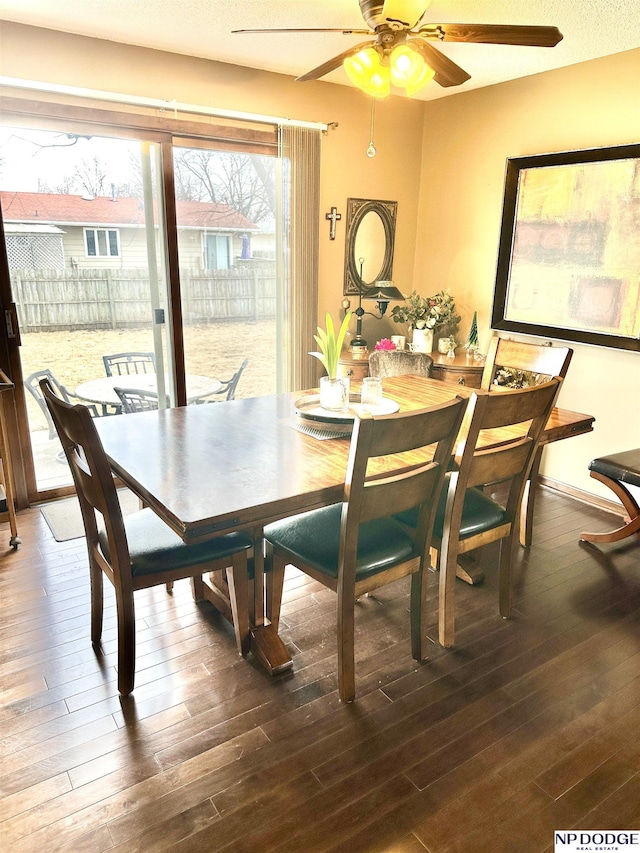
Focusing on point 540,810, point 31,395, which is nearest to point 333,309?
point 31,395

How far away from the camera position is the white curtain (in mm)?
3771

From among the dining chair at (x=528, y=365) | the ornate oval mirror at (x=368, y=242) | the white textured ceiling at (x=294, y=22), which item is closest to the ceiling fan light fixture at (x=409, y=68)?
the white textured ceiling at (x=294, y=22)

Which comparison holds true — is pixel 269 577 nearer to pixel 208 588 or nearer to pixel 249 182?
pixel 208 588

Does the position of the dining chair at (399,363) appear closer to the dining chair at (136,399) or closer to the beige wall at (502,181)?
the beige wall at (502,181)

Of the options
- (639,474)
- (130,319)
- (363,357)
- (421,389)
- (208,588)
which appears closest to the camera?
(208,588)

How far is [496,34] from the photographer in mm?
1998

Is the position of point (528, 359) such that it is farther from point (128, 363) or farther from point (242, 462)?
point (128, 363)

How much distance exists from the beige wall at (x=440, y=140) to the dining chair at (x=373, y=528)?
1.99 metres

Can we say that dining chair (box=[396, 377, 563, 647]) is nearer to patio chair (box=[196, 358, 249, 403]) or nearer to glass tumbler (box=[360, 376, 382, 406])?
glass tumbler (box=[360, 376, 382, 406])

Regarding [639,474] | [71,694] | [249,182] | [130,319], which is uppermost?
[249,182]

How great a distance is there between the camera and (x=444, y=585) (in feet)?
7.11

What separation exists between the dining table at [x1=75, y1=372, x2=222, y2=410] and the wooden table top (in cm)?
116

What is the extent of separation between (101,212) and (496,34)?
7.58 ft

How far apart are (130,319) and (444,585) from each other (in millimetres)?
2469
